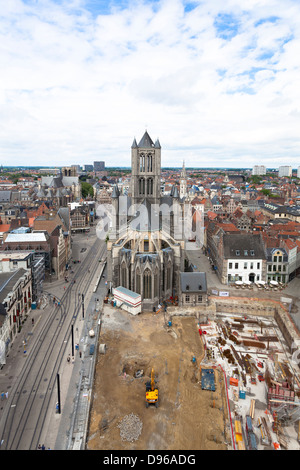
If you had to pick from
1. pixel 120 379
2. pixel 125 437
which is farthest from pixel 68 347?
pixel 125 437

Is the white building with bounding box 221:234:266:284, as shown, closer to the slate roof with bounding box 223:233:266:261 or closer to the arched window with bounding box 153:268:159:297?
the slate roof with bounding box 223:233:266:261

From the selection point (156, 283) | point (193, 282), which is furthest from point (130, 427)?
point (193, 282)

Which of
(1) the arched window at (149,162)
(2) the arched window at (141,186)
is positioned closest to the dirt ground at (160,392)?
(2) the arched window at (141,186)

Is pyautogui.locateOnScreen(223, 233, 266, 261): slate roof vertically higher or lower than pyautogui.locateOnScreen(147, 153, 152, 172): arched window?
lower

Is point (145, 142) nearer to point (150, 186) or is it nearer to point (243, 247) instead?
point (150, 186)

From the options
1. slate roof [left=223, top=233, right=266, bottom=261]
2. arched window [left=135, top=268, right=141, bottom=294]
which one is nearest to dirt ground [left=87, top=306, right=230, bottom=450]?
arched window [left=135, top=268, right=141, bottom=294]

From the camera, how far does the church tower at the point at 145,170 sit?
223 ft

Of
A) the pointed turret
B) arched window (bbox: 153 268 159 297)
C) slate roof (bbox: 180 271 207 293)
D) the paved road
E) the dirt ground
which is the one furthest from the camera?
the pointed turret

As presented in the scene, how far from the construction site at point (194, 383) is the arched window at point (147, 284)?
3925 mm

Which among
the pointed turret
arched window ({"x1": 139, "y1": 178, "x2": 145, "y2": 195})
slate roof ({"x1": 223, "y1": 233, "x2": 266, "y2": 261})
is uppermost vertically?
the pointed turret

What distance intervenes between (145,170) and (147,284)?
89.9 feet

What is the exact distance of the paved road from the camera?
32.2 metres

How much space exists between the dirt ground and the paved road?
3.81m

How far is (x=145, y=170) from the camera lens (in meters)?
69.4
